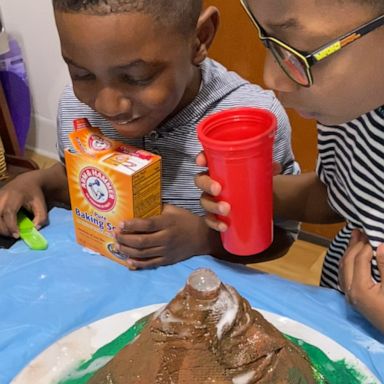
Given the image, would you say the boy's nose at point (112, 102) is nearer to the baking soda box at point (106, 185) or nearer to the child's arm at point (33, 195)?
the baking soda box at point (106, 185)

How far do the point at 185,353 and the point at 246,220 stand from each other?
12.1 inches

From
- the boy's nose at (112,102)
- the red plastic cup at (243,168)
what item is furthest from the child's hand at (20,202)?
the red plastic cup at (243,168)

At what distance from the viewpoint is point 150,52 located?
95cm

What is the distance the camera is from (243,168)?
867 millimetres

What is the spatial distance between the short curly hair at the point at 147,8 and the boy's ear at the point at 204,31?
0.15 ft

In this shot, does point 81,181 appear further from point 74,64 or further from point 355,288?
point 355,288

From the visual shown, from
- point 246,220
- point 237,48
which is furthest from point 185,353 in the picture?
point 237,48

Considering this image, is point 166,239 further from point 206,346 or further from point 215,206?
point 206,346

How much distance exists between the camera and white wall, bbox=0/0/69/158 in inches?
93.0

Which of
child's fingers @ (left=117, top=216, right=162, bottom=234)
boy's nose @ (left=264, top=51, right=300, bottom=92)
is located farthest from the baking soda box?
boy's nose @ (left=264, top=51, right=300, bottom=92)

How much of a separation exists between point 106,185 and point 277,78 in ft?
1.01

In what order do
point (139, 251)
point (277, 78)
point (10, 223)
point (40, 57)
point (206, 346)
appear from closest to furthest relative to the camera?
1. point (206, 346)
2. point (277, 78)
3. point (139, 251)
4. point (10, 223)
5. point (40, 57)

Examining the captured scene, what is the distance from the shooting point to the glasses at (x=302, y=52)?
26.9 inches

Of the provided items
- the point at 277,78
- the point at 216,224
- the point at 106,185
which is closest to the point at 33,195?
the point at 106,185
